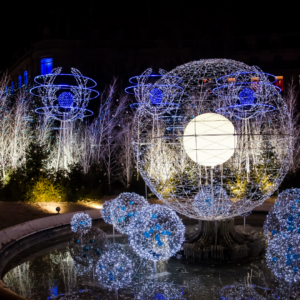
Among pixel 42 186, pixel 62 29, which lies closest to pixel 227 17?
pixel 62 29

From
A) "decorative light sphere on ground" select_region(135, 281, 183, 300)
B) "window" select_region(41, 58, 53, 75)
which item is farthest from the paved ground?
"window" select_region(41, 58, 53, 75)

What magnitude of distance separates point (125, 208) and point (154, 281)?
220 centimetres

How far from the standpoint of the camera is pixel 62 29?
106 ft

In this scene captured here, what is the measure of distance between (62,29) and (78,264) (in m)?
29.4

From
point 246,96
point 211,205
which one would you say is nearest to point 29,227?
point 211,205

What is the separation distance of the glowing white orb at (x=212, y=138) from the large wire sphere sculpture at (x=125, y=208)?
2.11 meters

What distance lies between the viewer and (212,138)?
576 centimetres

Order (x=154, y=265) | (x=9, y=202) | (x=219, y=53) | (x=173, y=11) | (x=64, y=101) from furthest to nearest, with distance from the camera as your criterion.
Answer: (x=219, y=53), (x=173, y=11), (x=64, y=101), (x=9, y=202), (x=154, y=265)

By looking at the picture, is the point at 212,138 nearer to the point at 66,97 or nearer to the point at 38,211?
the point at 38,211

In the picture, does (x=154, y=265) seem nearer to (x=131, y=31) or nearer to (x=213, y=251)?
(x=213, y=251)

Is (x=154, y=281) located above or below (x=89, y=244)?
below

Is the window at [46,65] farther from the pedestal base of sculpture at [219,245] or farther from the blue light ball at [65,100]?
the pedestal base of sculpture at [219,245]

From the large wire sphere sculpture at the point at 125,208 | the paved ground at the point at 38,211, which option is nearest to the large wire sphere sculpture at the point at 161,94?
the large wire sphere sculpture at the point at 125,208

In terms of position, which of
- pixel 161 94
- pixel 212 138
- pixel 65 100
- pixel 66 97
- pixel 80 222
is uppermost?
pixel 66 97
